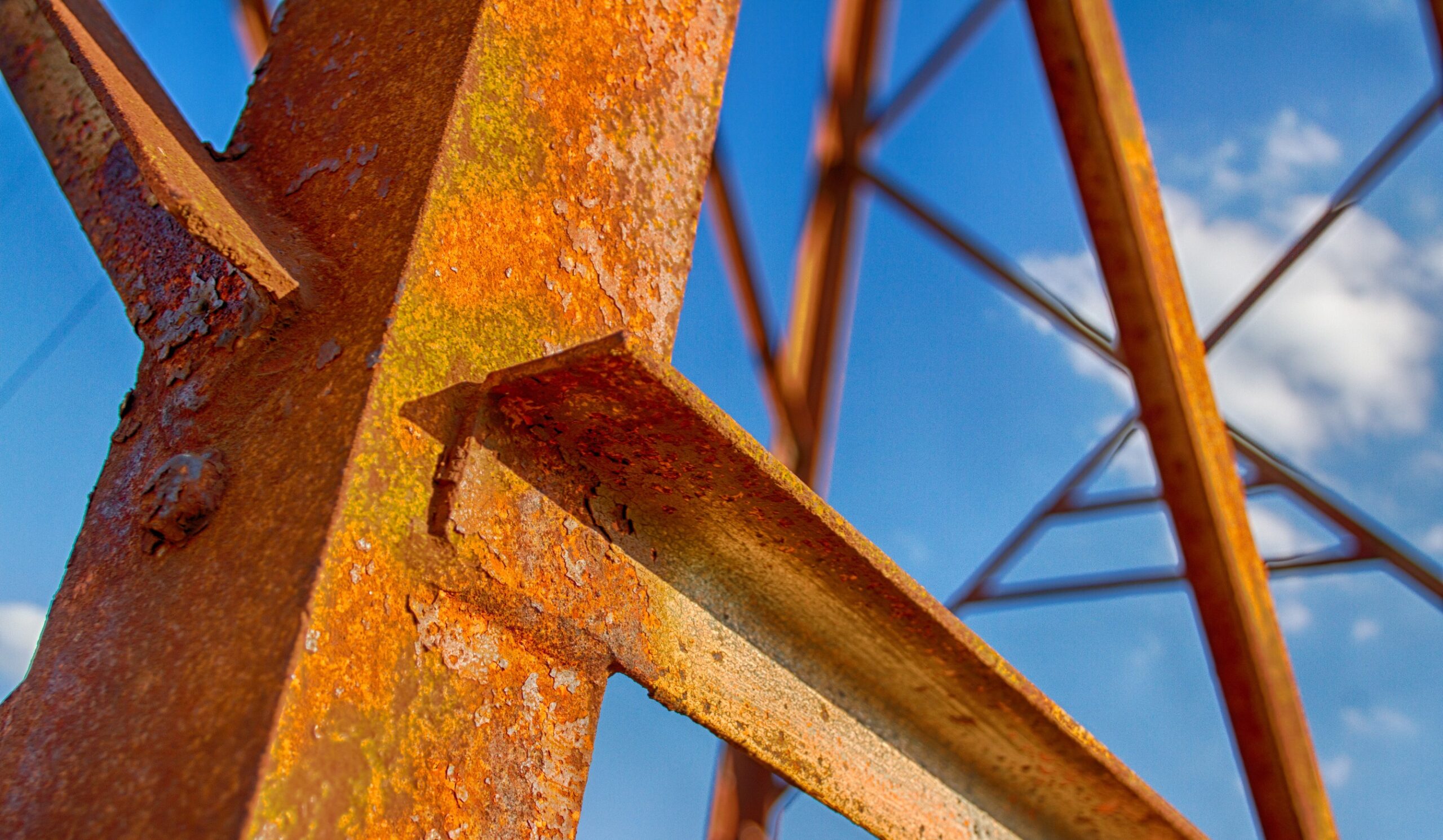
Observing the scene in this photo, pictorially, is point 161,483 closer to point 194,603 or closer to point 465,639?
point 194,603

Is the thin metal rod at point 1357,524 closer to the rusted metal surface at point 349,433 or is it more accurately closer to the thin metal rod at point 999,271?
the thin metal rod at point 999,271

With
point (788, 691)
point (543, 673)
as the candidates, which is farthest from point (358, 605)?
point (788, 691)

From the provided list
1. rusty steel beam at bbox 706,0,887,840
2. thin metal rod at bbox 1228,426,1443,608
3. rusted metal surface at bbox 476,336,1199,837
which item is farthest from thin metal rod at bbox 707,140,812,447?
rusted metal surface at bbox 476,336,1199,837

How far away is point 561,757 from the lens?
3.31 feet

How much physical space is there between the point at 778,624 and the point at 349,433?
67 cm

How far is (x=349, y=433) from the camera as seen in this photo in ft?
2.94

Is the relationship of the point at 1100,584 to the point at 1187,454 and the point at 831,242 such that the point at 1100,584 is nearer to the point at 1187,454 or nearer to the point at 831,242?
the point at 831,242

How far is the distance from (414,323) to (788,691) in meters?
0.69

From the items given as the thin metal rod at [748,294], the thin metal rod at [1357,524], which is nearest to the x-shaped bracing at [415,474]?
the thin metal rod at [748,294]

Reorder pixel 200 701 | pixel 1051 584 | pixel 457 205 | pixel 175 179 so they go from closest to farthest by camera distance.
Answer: pixel 200 701 < pixel 175 179 < pixel 457 205 < pixel 1051 584

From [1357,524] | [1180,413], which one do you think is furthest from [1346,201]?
[1180,413]

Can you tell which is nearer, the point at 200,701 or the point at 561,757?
the point at 200,701

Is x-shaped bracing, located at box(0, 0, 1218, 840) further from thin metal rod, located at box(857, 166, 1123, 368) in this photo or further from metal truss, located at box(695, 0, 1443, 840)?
thin metal rod, located at box(857, 166, 1123, 368)

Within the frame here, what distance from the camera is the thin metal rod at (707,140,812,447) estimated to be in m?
5.27
